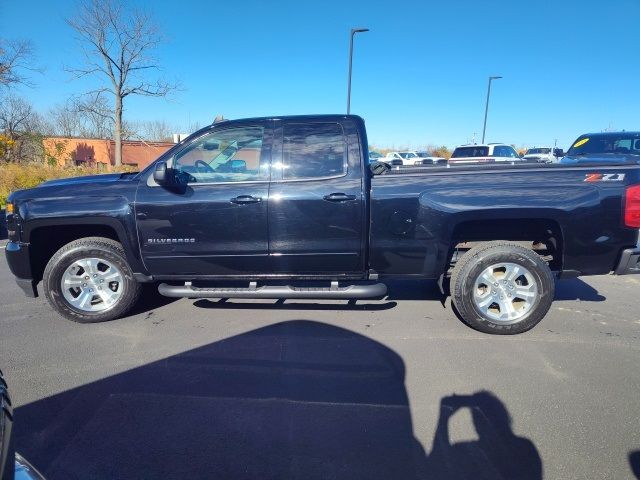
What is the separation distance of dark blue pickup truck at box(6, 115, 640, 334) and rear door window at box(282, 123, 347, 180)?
1 cm

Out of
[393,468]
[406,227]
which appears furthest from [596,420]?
[406,227]

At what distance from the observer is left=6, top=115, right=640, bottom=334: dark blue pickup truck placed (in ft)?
Result: 11.0

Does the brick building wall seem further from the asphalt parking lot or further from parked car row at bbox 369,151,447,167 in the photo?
the asphalt parking lot

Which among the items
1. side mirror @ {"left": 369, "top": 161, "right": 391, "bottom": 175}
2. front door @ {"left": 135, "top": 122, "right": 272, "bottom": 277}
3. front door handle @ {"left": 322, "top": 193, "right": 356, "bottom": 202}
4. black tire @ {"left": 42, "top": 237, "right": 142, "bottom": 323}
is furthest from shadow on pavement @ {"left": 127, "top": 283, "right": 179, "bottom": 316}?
side mirror @ {"left": 369, "top": 161, "right": 391, "bottom": 175}

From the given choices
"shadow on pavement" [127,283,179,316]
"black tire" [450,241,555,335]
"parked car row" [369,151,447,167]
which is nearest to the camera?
"black tire" [450,241,555,335]

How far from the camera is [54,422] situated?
2369 mm

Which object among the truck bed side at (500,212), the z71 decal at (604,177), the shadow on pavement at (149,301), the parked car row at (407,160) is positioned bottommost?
the shadow on pavement at (149,301)

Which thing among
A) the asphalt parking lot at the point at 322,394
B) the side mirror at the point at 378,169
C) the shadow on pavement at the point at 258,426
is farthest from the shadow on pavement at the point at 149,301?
the side mirror at the point at 378,169

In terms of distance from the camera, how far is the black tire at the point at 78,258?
3707mm

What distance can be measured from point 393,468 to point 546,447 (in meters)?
0.93

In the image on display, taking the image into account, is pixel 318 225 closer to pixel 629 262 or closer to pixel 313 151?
pixel 313 151

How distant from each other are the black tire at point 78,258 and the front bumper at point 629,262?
4678mm

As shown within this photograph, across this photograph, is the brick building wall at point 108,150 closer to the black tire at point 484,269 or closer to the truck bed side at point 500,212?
A: the truck bed side at point 500,212

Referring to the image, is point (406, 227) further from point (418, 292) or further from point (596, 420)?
point (596, 420)
